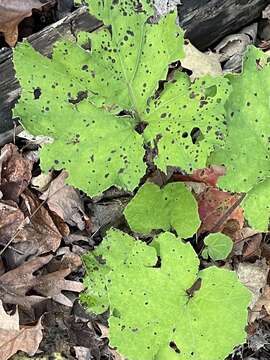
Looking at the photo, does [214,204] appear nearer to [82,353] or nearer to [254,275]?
[254,275]

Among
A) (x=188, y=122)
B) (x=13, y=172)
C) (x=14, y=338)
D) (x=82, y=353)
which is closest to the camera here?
(x=188, y=122)

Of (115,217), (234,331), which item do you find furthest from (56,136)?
(234,331)

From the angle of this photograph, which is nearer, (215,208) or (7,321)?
(7,321)

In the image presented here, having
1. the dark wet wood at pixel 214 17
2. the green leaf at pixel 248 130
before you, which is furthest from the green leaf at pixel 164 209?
the dark wet wood at pixel 214 17

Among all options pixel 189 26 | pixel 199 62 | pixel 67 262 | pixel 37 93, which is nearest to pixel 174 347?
pixel 67 262

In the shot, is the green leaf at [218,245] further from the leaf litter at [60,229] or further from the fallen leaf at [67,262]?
the fallen leaf at [67,262]

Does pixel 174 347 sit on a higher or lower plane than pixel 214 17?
lower
